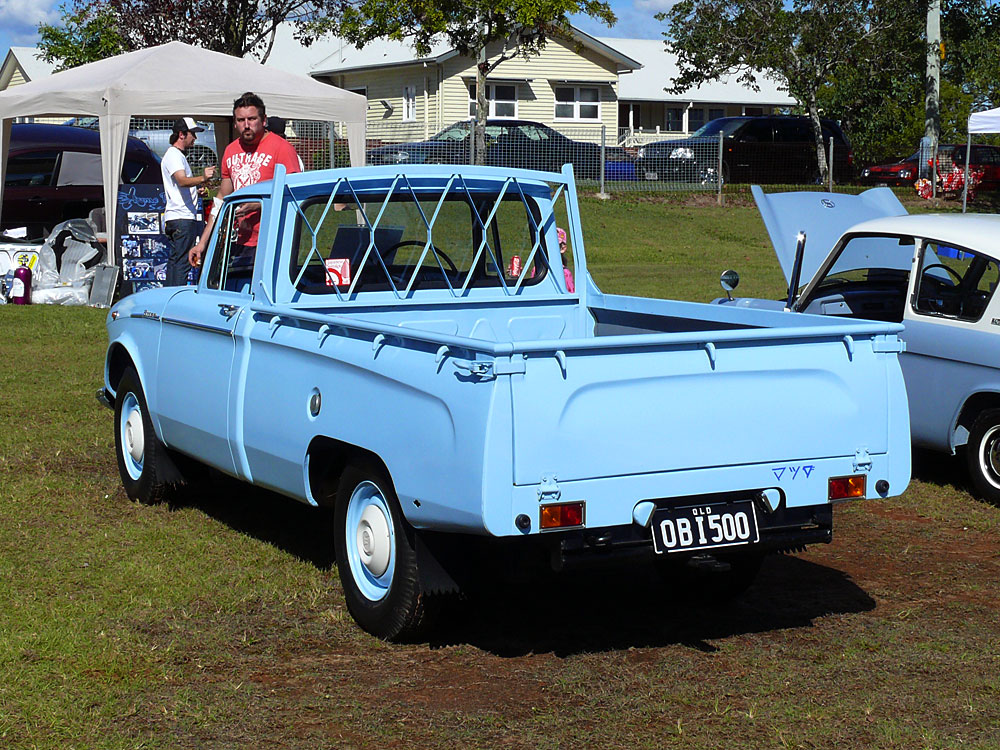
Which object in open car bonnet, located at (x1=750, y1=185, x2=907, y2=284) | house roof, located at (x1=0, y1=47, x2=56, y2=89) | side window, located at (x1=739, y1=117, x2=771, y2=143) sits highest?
house roof, located at (x1=0, y1=47, x2=56, y2=89)

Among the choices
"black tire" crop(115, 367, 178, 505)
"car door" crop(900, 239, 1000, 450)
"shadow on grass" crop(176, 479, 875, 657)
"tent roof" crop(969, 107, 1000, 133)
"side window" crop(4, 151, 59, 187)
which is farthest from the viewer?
"tent roof" crop(969, 107, 1000, 133)

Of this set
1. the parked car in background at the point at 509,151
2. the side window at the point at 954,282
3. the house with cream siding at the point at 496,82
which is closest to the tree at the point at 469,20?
the parked car in background at the point at 509,151

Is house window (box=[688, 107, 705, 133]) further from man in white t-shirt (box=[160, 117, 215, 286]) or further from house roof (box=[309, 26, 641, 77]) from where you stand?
man in white t-shirt (box=[160, 117, 215, 286])

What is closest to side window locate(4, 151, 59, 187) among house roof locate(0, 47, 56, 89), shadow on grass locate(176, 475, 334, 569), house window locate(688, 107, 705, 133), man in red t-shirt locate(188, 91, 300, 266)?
man in red t-shirt locate(188, 91, 300, 266)

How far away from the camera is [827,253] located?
8.88m

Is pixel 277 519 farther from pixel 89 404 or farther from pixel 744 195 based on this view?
pixel 744 195

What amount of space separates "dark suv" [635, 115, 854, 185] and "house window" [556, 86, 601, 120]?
48.2 ft

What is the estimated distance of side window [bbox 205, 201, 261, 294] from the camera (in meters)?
6.39

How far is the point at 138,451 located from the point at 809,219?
460 cm

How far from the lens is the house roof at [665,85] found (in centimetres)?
5509

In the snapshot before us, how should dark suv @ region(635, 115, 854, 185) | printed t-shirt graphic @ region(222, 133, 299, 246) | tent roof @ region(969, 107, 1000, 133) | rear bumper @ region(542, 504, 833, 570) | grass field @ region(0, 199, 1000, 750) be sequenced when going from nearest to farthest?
grass field @ region(0, 199, 1000, 750), rear bumper @ region(542, 504, 833, 570), printed t-shirt graphic @ region(222, 133, 299, 246), tent roof @ region(969, 107, 1000, 133), dark suv @ region(635, 115, 854, 185)

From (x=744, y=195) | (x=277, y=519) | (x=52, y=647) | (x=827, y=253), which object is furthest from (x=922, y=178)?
(x=52, y=647)

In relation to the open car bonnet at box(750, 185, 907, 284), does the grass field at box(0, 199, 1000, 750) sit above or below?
below

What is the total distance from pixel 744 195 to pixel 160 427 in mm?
24704
